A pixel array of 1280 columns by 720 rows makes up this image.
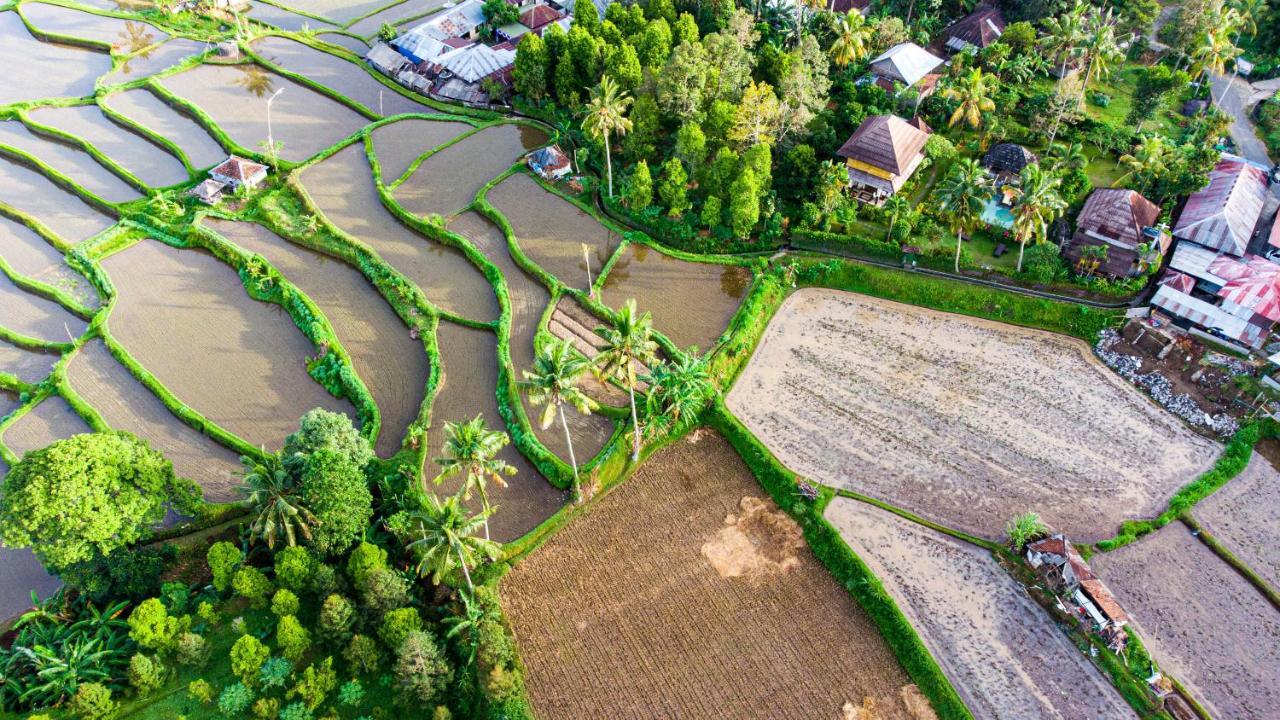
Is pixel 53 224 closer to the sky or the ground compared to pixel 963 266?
closer to the ground

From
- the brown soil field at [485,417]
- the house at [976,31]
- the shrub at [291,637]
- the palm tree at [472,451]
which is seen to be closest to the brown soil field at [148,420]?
the shrub at [291,637]

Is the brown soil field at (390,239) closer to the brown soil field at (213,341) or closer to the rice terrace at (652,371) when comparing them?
the rice terrace at (652,371)

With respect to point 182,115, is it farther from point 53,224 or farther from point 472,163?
point 472,163

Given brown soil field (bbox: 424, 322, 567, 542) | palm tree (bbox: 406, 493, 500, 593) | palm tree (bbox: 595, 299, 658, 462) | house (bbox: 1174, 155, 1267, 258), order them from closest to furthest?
palm tree (bbox: 406, 493, 500, 593) < palm tree (bbox: 595, 299, 658, 462) < brown soil field (bbox: 424, 322, 567, 542) < house (bbox: 1174, 155, 1267, 258)

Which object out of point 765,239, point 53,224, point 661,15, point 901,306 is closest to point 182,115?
point 53,224

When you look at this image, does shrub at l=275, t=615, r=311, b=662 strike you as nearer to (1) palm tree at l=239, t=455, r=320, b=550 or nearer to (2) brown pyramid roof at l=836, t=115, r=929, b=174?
(1) palm tree at l=239, t=455, r=320, b=550

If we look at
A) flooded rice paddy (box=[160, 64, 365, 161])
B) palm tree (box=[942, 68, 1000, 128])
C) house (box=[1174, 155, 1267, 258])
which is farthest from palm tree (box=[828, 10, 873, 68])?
flooded rice paddy (box=[160, 64, 365, 161])
